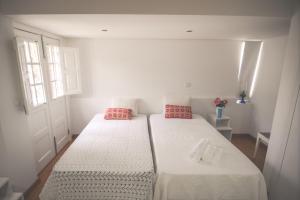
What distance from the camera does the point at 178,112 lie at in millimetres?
2971

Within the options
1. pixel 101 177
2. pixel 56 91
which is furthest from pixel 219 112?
pixel 56 91

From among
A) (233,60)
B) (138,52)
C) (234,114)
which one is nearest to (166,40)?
(138,52)

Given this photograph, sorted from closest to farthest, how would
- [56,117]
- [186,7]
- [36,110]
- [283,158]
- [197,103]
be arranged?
[186,7], [283,158], [36,110], [56,117], [197,103]

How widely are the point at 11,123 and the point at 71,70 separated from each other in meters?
1.44

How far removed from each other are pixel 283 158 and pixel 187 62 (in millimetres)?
2136

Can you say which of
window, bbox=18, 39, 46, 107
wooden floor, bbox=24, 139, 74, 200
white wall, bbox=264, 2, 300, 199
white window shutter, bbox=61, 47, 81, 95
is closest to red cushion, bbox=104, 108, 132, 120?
white window shutter, bbox=61, 47, 81, 95

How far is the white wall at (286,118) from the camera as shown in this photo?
5.24 ft

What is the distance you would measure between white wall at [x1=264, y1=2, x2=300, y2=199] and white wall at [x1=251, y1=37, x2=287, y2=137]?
4.03 ft

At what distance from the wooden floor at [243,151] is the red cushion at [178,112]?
48.0 inches

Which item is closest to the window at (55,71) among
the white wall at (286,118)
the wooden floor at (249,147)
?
the white wall at (286,118)

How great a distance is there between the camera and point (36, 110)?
2209 mm

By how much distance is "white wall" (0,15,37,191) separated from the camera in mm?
1614

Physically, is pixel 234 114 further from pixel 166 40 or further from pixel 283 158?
pixel 166 40

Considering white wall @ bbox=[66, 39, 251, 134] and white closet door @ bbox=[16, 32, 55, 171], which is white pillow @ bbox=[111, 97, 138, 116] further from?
white closet door @ bbox=[16, 32, 55, 171]
